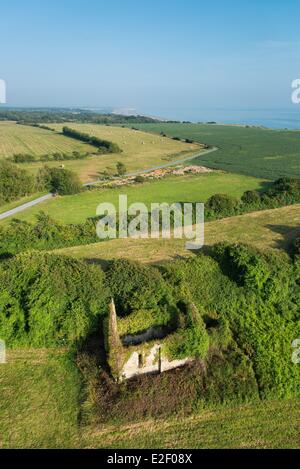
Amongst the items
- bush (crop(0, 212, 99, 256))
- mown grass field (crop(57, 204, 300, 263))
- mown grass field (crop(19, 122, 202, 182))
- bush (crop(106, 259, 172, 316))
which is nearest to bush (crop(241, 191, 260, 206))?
mown grass field (crop(57, 204, 300, 263))

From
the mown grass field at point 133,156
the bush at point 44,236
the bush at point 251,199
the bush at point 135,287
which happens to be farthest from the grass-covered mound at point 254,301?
the mown grass field at point 133,156

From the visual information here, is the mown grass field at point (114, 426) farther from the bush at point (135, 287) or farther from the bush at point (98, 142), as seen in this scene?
the bush at point (98, 142)

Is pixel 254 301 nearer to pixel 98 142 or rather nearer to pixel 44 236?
pixel 44 236

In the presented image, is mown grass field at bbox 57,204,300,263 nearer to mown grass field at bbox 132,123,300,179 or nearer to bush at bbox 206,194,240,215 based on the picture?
bush at bbox 206,194,240,215

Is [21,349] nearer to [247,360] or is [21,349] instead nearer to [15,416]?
[15,416]

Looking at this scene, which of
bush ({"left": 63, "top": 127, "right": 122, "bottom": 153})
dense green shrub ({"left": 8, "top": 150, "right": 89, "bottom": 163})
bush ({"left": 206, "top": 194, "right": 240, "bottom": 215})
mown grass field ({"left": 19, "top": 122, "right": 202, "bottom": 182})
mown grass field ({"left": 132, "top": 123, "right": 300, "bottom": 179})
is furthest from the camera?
bush ({"left": 63, "top": 127, "right": 122, "bottom": 153})

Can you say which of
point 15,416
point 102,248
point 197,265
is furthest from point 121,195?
point 15,416
